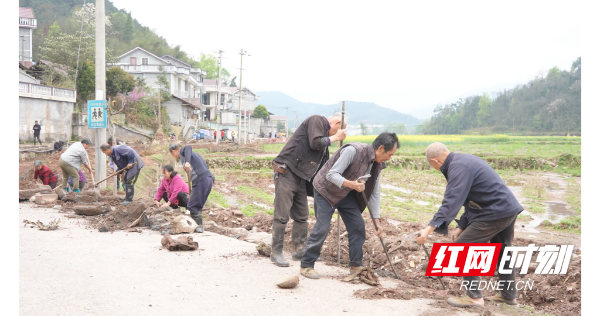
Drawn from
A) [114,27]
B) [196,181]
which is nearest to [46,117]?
[196,181]

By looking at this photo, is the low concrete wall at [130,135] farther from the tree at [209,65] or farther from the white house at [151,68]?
the tree at [209,65]

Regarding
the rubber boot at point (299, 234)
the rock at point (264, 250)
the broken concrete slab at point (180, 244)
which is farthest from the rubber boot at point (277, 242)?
the broken concrete slab at point (180, 244)

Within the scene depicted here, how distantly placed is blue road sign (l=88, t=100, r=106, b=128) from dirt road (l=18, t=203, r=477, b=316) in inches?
213

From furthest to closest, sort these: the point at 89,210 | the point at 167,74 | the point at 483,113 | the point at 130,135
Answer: the point at 483,113
the point at 167,74
the point at 130,135
the point at 89,210

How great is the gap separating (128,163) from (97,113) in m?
2.47

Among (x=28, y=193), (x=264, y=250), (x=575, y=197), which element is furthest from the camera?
(x=575, y=197)

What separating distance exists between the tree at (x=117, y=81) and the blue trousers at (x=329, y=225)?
38264 millimetres

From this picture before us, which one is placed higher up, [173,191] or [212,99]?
[212,99]

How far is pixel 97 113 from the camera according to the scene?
12.0 meters

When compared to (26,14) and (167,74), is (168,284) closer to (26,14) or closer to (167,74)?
(26,14)

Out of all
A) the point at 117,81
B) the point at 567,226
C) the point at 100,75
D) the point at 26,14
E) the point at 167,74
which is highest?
the point at 26,14

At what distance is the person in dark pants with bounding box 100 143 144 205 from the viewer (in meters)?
10.2

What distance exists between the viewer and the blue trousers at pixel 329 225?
204 inches
